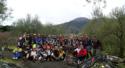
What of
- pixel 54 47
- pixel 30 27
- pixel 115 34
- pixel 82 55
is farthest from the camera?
pixel 30 27

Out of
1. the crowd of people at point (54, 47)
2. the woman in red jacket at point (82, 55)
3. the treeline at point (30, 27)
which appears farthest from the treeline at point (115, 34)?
the treeline at point (30, 27)

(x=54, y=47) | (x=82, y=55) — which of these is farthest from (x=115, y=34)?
(x=54, y=47)

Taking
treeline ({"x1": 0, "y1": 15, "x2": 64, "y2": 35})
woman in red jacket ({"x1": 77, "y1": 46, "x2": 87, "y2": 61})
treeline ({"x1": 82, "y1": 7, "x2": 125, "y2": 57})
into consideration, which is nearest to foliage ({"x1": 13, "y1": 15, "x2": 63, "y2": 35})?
treeline ({"x1": 0, "y1": 15, "x2": 64, "y2": 35})

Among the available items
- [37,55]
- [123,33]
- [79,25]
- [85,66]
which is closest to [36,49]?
[37,55]

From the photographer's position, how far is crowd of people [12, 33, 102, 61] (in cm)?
3109

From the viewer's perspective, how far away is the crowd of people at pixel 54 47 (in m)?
31.1

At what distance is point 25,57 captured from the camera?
31.2 metres

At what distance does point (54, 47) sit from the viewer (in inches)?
1270

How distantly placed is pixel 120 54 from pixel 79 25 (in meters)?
83.5

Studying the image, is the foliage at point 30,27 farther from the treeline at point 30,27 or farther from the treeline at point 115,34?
the treeline at point 115,34

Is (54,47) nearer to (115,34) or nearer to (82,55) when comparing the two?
(82,55)

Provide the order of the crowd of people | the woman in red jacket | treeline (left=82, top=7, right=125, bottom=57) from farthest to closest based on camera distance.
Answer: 1. treeline (left=82, top=7, right=125, bottom=57)
2. the crowd of people
3. the woman in red jacket

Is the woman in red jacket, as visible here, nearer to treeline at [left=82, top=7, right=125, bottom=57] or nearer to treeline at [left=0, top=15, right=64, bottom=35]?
treeline at [left=82, top=7, right=125, bottom=57]

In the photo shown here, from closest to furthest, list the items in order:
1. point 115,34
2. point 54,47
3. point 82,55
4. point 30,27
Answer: point 82,55 → point 54,47 → point 115,34 → point 30,27
